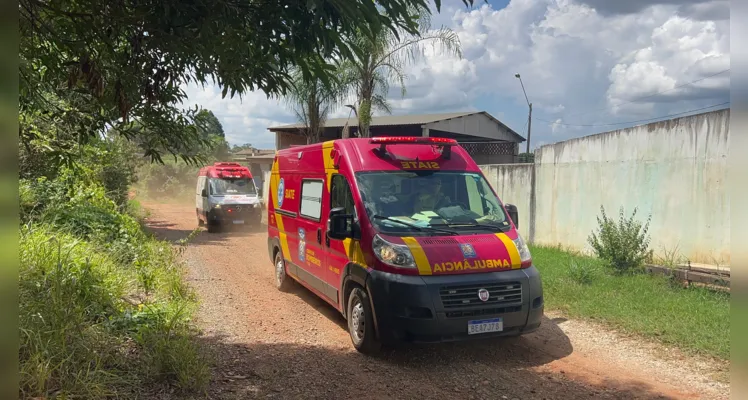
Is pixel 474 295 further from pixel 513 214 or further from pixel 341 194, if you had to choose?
pixel 341 194

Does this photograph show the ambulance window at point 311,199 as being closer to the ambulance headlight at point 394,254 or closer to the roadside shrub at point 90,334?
the ambulance headlight at point 394,254

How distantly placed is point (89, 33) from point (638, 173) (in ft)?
30.7

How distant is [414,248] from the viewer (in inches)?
198

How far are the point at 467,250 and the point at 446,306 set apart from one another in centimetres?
65

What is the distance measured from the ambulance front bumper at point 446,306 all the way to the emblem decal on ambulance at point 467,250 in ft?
0.70

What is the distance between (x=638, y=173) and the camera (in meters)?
9.44

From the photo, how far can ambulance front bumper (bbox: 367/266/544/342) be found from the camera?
4781 mm

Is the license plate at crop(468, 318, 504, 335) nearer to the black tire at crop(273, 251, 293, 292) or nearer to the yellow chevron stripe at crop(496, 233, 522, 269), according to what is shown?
the yellow chevron stripe at crop(496, 233, 522, 269)

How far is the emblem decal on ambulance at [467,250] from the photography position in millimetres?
5039

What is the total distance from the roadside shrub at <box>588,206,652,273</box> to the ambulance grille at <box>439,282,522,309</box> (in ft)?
14.9

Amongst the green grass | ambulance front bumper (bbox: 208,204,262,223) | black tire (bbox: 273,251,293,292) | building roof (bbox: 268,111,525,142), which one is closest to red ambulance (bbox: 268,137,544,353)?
black tire (bbox: 273,251,293,292)

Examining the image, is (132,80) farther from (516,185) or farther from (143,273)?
(516,185)

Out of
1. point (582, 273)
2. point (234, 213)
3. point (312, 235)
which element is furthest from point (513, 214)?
point (234, 213)

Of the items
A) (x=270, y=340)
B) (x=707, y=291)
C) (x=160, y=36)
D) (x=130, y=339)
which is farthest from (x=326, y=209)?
(x=707, y=291)
